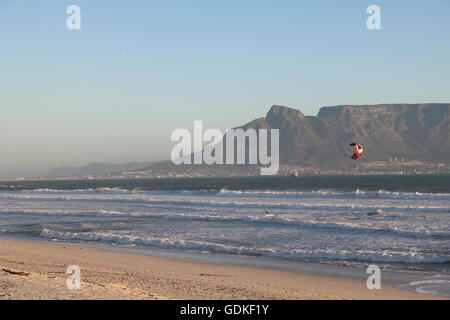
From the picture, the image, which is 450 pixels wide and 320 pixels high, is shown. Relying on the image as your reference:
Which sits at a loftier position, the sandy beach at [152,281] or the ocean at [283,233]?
the sandy beach at [152,281]

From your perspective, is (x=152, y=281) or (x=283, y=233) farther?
(x=283, y=233)

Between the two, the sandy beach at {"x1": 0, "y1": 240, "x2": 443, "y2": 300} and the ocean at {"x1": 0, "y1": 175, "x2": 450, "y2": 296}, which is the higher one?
the sandy beach at {"x1": 0, "y1": 240, "x2": 443, "y2": 300}

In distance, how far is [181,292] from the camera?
1098cm

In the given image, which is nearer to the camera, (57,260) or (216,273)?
(216,273)

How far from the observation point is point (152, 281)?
1248 centimetres

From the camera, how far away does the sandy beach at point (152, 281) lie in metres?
10.0

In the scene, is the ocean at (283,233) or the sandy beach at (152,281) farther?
the ocean at (283,233)

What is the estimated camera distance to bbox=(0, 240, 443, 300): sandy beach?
32.9 ft

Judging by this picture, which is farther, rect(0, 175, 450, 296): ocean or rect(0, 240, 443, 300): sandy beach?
rect(0, 175, 450, 296): ocean

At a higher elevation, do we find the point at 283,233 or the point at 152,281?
the point at 152,281

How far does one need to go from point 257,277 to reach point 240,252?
483 centimetres
